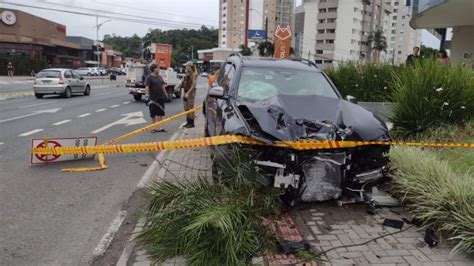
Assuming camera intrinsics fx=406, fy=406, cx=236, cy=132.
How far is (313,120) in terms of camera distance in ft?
15.9

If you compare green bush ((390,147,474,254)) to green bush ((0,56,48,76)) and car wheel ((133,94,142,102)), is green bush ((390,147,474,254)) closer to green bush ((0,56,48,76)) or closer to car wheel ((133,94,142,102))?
car wheel ((133,94,142,102))

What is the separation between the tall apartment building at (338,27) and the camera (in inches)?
3996

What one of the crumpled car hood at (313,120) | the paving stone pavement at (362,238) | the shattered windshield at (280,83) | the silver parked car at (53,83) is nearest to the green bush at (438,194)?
the paving stone pavement at (362,238)

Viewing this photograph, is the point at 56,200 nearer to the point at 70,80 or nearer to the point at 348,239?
the point at 348,239

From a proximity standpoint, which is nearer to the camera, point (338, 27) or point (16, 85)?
point (16, 85)

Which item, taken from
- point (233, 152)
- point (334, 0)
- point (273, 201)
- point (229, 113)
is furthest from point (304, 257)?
point (334, 0)

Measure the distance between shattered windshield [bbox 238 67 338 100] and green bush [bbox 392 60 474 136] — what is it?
2227 millimetres

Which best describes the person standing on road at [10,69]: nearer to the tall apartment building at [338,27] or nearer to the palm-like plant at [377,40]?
the tall apartment building at [338,27]

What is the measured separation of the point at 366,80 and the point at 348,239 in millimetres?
9362

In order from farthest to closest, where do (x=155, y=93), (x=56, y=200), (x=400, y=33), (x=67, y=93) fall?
(x=400, y=33) → (x=67, y=93) → (x=155, y=93) → (x=56, y=200)

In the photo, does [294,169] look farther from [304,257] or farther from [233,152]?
[304,257]

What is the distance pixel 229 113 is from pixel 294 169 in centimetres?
130

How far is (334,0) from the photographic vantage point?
102 metres

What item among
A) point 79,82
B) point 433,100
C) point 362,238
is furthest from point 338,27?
point 362,238
